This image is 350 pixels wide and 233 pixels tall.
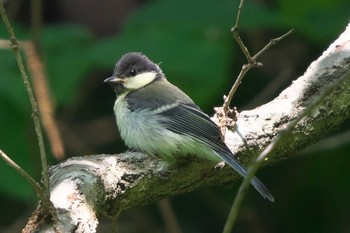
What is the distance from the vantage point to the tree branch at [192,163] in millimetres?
2576

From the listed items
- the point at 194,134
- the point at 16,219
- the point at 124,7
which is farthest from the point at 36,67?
the point at 124,7

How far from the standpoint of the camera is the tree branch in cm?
258

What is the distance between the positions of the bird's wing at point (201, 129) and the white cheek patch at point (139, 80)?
37cm

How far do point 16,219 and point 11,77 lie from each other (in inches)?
50.0

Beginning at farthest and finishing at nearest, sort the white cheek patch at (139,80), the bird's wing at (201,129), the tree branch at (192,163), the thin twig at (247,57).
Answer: the white cheek patch at (139,80)
the bird's wing at (201,129)
the thin twig at (247,57)
the tree branch at (192,163)

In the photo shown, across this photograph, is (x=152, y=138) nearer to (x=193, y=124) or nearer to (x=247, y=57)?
(x=193, y=124)

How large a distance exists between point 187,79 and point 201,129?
0.88m

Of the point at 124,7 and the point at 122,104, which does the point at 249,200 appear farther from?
the point at 122,104

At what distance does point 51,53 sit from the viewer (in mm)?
4496

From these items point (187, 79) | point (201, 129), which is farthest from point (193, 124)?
point (187, 79)

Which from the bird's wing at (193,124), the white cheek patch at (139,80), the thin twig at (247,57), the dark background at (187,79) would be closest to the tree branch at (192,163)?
the bird's wing at (193,124)

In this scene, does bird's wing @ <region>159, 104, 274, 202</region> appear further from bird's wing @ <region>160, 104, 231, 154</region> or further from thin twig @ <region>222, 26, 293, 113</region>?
thin twig @ <region>222, 26, 293, 113</region>

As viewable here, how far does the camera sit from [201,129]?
3.54 metres

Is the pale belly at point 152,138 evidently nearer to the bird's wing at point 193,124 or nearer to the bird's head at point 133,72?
the bird's wing at point 193,124
